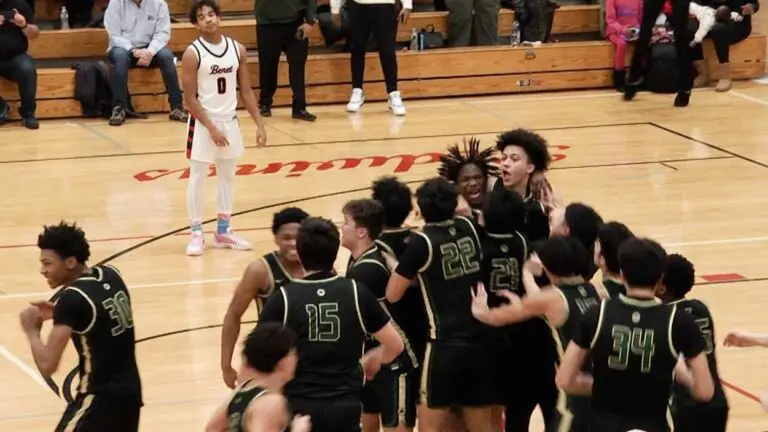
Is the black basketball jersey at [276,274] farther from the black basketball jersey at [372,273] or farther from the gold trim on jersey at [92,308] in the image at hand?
the gold trim on jersey at [92,308]

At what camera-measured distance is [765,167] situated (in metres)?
14.0

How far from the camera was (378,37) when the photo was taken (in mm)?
16422

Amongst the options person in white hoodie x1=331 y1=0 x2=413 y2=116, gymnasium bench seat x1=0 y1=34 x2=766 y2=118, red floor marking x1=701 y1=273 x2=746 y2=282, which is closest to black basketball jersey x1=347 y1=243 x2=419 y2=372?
red floor marking x1=701 y1=273 x2=746 y2=282

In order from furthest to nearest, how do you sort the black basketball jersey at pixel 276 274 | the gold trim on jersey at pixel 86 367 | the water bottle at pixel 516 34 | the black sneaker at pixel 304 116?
1. the water bottle at pixel 516 34
2. the black sneaker at pixel 304 116
3. the black basketball jersey at pixel 276 274
4. the gold trim on jersey at pixel 86 367

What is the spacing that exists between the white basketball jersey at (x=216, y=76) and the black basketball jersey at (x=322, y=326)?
222 inches

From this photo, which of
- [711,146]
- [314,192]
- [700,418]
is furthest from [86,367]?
[711,146]

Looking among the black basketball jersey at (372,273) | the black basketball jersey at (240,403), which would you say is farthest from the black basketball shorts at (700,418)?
the black basketball jersey at (240,403)

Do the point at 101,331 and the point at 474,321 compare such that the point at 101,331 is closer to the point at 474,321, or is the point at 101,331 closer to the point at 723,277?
the point at 474,321

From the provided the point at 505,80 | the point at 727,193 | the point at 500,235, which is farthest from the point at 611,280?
the point at 505,80

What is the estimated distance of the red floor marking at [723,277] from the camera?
34.1ft

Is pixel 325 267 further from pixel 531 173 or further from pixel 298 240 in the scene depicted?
pixel 531 173

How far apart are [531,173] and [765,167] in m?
6.86

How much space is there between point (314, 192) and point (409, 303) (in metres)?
6.36

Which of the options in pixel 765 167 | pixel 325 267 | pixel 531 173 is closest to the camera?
pixel 325 267
